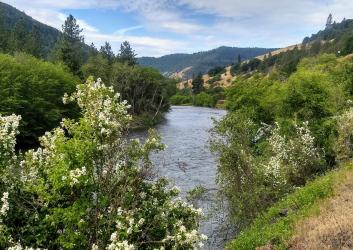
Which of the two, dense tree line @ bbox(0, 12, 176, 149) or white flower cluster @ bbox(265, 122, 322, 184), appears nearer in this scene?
white flower cluster @ bbox(265, 122, 322, 184)

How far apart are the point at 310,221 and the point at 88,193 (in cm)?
994

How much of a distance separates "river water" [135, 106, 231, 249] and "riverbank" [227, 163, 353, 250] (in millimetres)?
2448

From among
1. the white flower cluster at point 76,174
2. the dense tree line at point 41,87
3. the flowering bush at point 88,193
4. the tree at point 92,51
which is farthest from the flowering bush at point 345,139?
the tree at point 92,51

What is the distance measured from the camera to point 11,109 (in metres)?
48.2

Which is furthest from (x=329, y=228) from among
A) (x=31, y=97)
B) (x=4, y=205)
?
(x=31, y=97)

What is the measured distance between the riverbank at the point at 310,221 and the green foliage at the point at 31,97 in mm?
32345

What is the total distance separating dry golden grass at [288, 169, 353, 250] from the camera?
14727 millimetres

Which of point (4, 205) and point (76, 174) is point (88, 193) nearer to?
point (76, 174)

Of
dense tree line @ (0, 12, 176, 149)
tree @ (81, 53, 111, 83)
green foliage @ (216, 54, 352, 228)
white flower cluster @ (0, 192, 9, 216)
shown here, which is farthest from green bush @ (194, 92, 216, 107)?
white flower cluster @ (0, 192, 9, 216)

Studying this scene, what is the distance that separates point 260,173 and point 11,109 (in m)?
32.5

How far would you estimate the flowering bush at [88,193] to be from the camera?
961 cm

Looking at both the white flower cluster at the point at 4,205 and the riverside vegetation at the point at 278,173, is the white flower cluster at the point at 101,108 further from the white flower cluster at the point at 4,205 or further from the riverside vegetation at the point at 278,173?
the riverside vegetation at the point at 278,173

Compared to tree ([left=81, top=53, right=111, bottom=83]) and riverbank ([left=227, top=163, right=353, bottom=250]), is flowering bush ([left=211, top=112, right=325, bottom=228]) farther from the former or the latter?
tree ([left=81, top=53, right=111, bottom=83])

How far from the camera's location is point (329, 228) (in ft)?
51.4
